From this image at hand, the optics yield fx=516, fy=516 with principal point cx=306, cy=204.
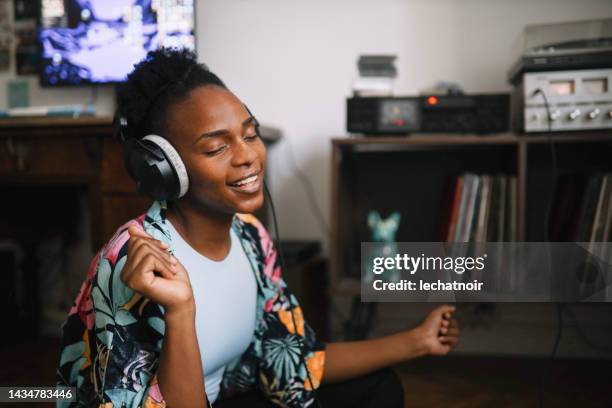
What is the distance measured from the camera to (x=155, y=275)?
1.93 feet

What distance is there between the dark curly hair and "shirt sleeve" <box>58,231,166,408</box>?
0.55 feet

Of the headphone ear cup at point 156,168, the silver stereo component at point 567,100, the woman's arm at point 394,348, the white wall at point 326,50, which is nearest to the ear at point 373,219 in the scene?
the white wall at point 326,50

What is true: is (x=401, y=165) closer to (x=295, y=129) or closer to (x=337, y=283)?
(x=295, y=129)

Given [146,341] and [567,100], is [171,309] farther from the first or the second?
[567,100]

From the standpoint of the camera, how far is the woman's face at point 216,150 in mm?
695

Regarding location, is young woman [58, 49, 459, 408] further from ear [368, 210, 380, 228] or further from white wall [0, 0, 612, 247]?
white wall [0, 0, 612, 247]

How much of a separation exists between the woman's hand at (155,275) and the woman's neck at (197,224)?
0.15m

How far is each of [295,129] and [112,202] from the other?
2.09 feet

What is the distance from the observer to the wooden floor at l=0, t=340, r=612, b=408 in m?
0.87

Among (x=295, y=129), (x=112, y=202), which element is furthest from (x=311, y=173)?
(x=112, y=202)

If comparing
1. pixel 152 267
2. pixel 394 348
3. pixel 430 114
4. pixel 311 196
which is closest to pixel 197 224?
pixel 152 267

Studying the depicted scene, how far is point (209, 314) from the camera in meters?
0.75

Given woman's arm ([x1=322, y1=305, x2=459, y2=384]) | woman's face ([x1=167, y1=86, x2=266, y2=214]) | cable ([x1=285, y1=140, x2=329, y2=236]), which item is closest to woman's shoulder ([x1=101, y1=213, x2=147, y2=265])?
woman's face ([x1=167, y1=86, x2=266, y2=214])

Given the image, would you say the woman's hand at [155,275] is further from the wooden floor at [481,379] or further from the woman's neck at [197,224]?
the wooden floor at [481,379]
